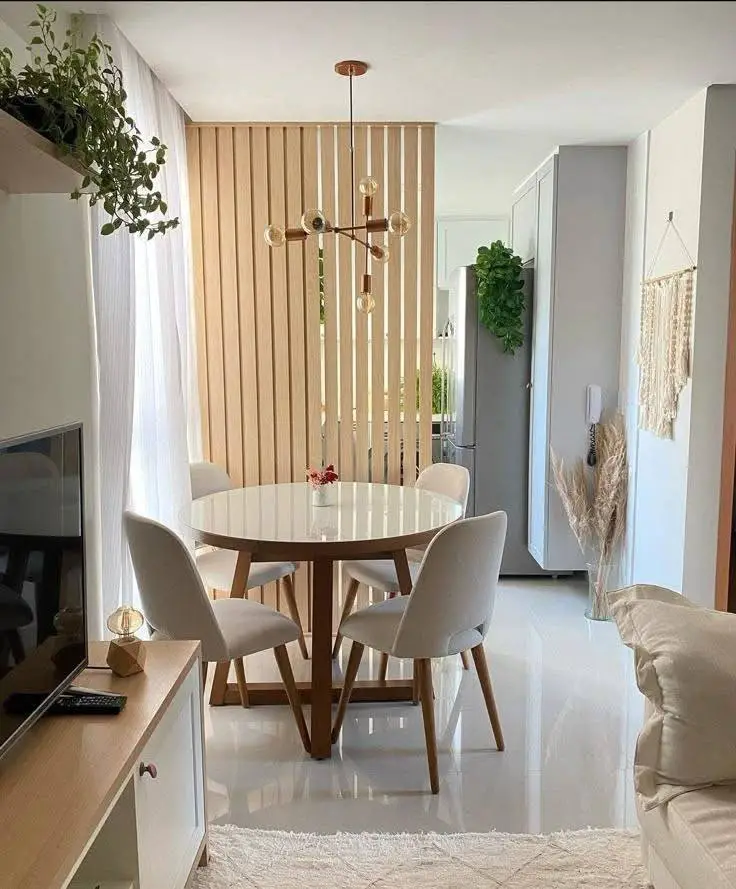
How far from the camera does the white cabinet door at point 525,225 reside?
4.70 meters

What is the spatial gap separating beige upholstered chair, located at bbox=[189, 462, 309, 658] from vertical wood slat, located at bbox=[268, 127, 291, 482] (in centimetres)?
31

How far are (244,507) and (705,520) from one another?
203 cm

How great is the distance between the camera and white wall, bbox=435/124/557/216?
3.99 m

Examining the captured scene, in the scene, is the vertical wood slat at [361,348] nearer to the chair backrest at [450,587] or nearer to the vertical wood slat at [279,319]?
the vertical wood slat at [279,319]

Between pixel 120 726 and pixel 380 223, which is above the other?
pixel 380 223

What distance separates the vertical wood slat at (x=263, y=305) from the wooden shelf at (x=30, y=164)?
1877 millimetres

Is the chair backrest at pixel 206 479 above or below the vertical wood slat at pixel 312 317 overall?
below

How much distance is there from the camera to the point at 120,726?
65.4 inches

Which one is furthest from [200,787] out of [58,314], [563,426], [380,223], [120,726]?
[563,426]

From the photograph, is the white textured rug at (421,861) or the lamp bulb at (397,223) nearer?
the white textured rug at (421,861)

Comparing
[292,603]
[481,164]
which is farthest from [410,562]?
[481,164]

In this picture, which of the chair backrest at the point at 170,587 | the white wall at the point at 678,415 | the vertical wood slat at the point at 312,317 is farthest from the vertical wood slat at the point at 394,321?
the chair backrest at the point at 170,587

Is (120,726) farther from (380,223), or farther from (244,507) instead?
(380,223)

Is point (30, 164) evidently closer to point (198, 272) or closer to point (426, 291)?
point (198, 272)
